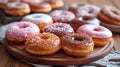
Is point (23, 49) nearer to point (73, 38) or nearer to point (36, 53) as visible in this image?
point (36, 53)

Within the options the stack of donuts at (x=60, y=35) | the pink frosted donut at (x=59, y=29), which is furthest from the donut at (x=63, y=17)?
the pink frosted donut at (x=59, y=29)

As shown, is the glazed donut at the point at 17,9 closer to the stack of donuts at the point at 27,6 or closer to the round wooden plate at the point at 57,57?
the stack of donuts at the point at 27,6

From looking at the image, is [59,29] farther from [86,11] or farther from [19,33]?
[86,11]

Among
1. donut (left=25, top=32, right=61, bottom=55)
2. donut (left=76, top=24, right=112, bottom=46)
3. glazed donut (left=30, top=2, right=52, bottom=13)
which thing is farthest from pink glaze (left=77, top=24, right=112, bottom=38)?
glazed donut (left=30, top=2, right=52, bottom=13)

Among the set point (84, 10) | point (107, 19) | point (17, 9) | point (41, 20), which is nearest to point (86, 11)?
point (84, 10)

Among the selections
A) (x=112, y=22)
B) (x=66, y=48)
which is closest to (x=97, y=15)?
(x=112, y=22)
